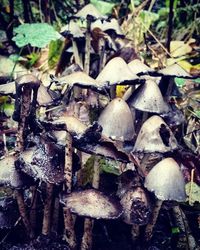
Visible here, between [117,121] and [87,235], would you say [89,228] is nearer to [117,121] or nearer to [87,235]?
[87,235]

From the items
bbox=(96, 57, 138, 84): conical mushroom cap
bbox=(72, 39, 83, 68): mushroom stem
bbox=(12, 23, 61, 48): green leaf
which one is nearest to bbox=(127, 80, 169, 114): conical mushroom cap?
bbox=(96, 57, 138, 84): conical mushroom cap

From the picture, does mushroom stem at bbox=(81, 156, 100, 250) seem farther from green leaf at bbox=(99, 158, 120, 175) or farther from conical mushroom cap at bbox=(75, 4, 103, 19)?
conical mushroom cap at bbox=(75, 4, 103, 19)

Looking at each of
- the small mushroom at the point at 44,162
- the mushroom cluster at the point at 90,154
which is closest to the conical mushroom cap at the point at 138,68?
the mushroom cluster at the point at 90,154

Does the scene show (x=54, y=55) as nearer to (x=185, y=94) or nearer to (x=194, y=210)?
(x=185, y=94)

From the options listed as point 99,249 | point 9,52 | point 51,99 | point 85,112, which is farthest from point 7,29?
point 99,249

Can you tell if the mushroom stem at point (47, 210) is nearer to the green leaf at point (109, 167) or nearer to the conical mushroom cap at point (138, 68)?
the green leaf at point (109, 167)

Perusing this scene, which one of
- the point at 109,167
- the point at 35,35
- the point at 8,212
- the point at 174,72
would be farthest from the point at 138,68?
the point at 8,212
